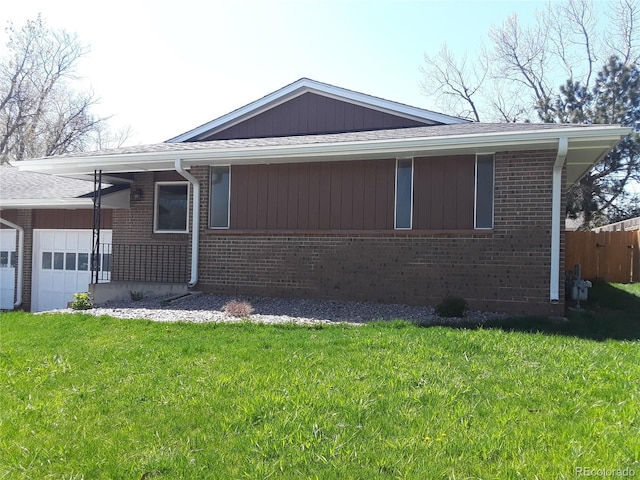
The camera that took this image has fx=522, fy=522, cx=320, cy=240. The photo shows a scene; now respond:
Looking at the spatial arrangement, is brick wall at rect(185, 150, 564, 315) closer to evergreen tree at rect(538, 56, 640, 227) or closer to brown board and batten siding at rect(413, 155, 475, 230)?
brown board and batten siding at rect(413, 155, 475, 230)

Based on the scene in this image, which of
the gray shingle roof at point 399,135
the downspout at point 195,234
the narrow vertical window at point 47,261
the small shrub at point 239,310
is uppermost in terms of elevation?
the gray shingle roof at point 399,135

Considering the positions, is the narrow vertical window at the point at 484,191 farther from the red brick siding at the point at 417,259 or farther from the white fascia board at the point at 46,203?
the white fascia board at the point at 46,203

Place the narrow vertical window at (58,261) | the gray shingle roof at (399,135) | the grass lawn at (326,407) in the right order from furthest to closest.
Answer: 1. the narrow vertical window at (58,261)
2. the gray shingle roof at (399,135)
3. the grass lawn at (326,407)

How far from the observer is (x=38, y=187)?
592 inches

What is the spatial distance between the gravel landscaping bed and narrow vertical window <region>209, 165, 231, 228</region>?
1569mm

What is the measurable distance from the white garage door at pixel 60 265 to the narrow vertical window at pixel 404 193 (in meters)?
7.81

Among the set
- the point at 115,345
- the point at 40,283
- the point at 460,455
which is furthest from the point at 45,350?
the point at 40,283

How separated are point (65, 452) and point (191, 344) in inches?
112

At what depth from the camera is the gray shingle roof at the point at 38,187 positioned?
13625 mm

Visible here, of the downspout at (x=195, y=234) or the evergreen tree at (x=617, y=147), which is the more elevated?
the evergreen tree at (x=617, y=147)

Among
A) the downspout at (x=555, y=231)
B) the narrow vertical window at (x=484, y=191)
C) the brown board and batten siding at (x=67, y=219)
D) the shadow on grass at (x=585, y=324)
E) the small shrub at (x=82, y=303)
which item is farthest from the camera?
the brown board and batten siding at (x=67, y=219)

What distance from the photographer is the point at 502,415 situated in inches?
148

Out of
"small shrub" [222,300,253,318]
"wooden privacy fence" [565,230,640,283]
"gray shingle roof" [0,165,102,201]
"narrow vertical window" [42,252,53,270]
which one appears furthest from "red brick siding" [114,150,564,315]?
"wooden privacy fence" [565,230,640,283]

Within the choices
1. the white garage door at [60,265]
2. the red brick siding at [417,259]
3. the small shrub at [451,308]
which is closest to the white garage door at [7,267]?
the white garage door at [60,265]
